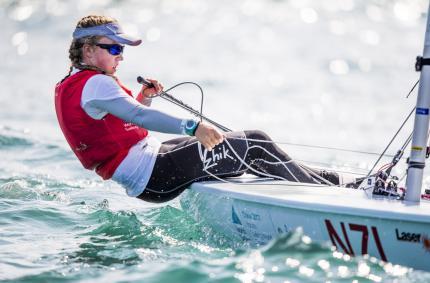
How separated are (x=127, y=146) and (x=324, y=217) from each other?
1.30 meters

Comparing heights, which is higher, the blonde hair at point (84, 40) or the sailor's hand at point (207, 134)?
the blonde hair at point (84, 40)

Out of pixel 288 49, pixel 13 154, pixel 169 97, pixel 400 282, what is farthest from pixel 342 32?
pixel 400 282

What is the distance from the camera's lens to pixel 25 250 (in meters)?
4.48

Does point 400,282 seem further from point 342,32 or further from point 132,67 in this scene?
point 342,32

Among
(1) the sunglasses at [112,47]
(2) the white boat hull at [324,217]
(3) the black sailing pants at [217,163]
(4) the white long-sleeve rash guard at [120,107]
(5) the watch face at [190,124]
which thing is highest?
(1) the sunglasses at [112,47]

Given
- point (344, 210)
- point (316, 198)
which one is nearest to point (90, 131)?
point (316, 198)

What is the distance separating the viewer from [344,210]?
12.7ft

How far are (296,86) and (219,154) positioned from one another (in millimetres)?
8904

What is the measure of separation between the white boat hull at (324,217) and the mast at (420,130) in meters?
0.12

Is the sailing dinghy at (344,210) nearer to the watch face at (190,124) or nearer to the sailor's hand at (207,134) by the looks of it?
the sailor's hand at (207,134)

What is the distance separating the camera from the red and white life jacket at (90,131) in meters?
4.45

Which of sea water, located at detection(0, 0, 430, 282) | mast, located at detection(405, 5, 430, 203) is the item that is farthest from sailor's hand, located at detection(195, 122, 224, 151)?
mast, located at detection(405, 5, 430, 203)

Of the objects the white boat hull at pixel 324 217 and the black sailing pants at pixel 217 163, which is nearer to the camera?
the white boat hull at pixel 324 217

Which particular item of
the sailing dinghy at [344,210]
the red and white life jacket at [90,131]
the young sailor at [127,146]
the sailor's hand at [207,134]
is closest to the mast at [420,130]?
the sailing dinghy at [344,210]
